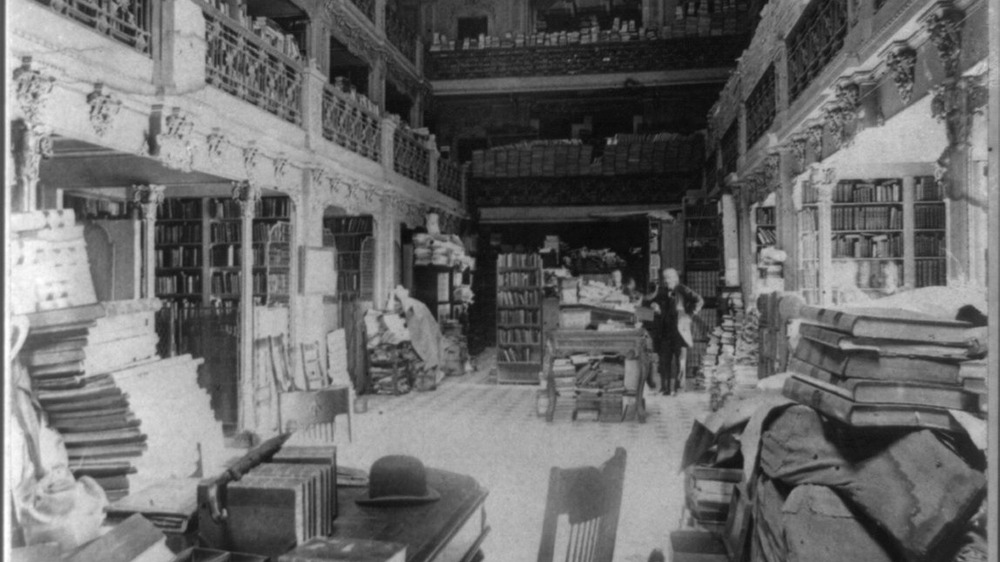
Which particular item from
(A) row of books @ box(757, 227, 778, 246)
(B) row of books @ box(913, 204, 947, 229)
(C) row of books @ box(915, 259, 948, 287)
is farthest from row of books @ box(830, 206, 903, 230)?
(A) row of books @ box(757, 227, 778, 246)

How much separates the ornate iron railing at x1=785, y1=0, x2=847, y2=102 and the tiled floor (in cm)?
352

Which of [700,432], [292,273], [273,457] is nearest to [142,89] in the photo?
[292,273]

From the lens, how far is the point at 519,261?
10.9 m

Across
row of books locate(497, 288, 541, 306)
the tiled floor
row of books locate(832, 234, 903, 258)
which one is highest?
row of books locate(832, 234, 903, 258)

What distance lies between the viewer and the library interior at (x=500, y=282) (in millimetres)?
2258

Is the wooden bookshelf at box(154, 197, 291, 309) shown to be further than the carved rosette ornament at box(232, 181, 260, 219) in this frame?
Yes

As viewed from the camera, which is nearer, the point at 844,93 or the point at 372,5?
the point at 844,93

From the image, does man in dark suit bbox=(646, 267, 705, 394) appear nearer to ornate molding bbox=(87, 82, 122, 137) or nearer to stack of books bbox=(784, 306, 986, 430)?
ornate molding bbox=(87, 82, 122, 137)

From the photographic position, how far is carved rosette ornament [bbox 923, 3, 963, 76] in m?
3.66

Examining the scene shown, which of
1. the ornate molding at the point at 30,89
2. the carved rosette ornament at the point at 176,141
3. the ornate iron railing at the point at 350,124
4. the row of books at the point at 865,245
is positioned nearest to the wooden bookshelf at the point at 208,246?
the ornate iron railing at the point at 350,124

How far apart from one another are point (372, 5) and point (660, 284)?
6.02 meters

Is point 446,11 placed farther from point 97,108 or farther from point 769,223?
point 97,108

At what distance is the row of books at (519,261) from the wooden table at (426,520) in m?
7.89

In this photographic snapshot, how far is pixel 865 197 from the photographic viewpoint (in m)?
9.49
